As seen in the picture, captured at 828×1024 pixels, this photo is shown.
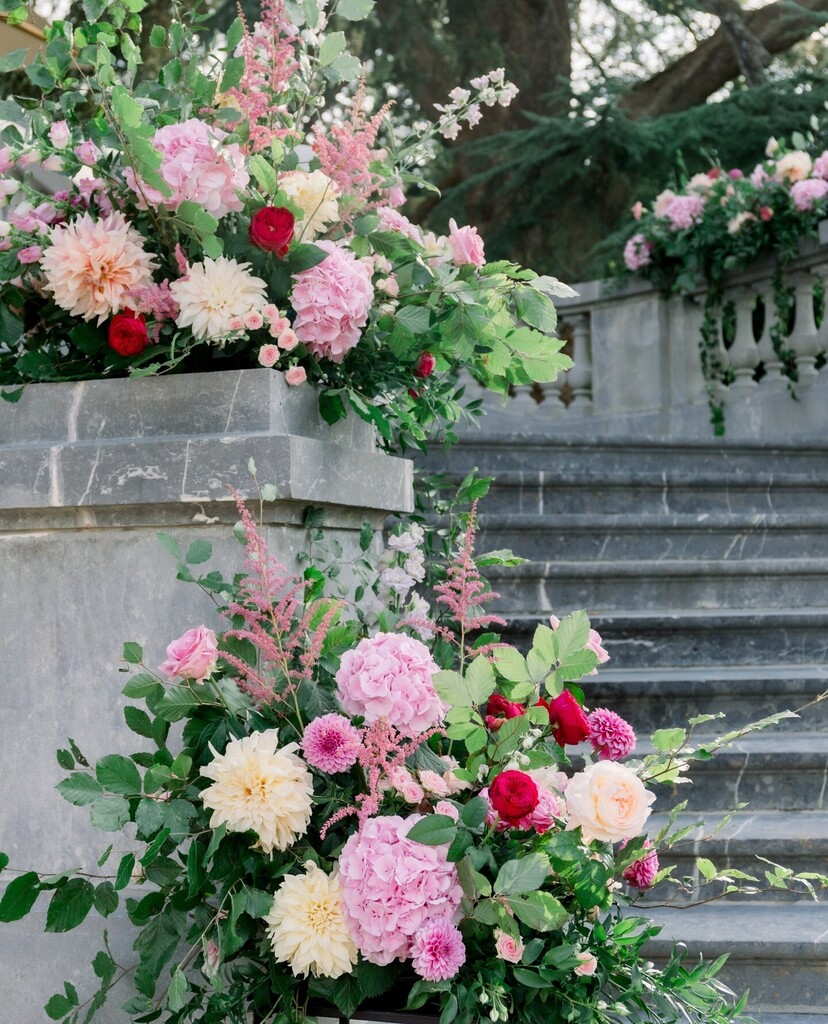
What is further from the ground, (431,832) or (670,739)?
(670,739)

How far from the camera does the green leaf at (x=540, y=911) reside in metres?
1.55

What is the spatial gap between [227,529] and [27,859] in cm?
70

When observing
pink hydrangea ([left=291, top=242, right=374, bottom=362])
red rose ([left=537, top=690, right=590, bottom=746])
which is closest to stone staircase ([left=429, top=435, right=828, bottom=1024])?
red rose ([left=537, top=690, right=590, bottom=746])

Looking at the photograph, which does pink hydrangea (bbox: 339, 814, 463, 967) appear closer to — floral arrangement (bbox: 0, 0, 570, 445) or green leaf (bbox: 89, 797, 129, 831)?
green leaf (bbox: 89, 797, 129, 831)

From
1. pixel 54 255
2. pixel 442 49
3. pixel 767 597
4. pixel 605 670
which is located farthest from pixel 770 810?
pixel 442 49

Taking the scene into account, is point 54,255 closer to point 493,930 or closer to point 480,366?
point 480,366

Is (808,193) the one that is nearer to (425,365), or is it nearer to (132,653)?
(425,365)

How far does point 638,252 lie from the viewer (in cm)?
662

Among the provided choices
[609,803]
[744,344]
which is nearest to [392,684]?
[609,803]

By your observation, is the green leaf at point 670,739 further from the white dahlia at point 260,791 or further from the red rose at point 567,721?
the white dahlia at point 260,791

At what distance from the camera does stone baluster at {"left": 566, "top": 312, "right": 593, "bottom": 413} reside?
7.08 metres

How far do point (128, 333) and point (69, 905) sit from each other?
0.92m

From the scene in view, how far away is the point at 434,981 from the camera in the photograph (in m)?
1.56

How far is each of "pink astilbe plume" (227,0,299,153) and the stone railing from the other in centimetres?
406
